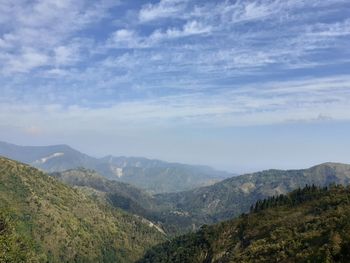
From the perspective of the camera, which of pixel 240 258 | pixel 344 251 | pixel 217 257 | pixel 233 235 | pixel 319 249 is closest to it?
pixel 344 251

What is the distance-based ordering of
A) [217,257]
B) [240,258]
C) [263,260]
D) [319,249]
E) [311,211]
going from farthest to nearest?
[217,257], [311,211], [240,258], [263,260], [319,249]

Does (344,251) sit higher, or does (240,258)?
(344,251)

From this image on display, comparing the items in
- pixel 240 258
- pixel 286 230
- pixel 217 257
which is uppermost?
pixel 286 230

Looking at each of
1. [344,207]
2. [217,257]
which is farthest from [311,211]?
[217,257]

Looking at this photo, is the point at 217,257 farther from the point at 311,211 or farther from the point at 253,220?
the point at 311,211

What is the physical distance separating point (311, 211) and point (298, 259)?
68085 mm

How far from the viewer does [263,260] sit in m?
116

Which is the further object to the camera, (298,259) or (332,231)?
(332,231)

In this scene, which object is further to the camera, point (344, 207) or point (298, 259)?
point (344, 207)

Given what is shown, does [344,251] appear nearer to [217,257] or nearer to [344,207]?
[344,207]

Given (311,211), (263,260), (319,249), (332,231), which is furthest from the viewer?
(311,211)

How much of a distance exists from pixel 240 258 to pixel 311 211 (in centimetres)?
4570

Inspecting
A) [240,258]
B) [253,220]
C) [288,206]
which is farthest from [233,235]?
[240,258]

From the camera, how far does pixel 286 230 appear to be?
137m
